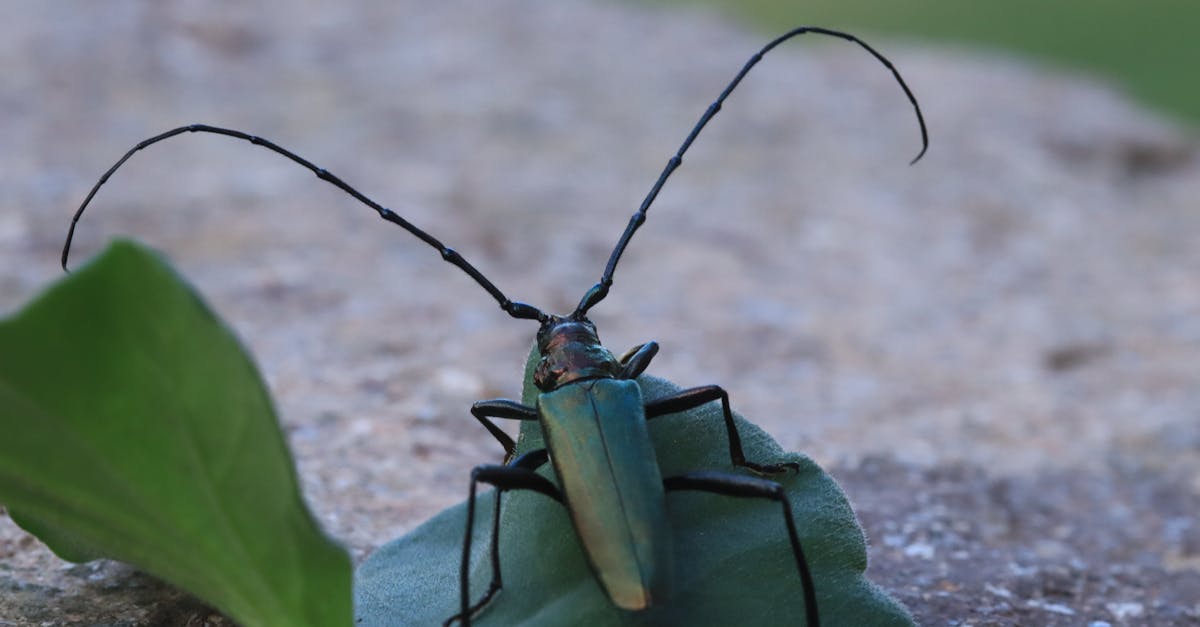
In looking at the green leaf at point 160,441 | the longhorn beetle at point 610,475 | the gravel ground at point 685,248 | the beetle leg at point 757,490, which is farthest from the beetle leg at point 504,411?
the green leaf at point 160,441

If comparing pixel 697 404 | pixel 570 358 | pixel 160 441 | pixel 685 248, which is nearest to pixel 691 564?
pixel 697 404

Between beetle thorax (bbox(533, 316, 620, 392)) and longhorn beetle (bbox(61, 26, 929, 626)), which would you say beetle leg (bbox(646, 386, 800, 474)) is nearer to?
longhorn beetle (bbox(61, 26, 929, 626))

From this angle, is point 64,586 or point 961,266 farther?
point 961,266

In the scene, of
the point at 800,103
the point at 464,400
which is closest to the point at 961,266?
the point at 800,103

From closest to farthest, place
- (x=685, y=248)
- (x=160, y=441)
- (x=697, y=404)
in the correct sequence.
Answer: (x=160, y=441), (x=697, y=404), (x=685, y=248)

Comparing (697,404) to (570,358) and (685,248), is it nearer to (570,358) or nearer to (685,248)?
(570,358)

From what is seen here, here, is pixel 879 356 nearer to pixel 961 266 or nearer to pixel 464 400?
pixel 961 266

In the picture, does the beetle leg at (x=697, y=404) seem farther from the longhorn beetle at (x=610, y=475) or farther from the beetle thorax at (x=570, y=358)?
the beetle thorax at (x=570, y=358)
